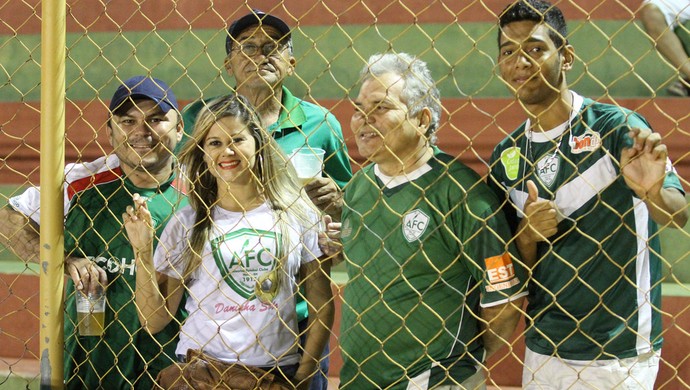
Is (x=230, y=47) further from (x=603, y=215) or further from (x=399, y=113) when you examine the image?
(x=603, y=215)

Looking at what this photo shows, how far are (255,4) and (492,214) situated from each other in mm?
2740

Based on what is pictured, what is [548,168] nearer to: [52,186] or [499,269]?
[499,269]

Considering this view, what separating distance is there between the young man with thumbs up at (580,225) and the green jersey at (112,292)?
100 cm

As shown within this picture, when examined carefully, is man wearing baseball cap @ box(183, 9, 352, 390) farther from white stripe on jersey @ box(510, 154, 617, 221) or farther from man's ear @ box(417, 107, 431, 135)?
white stripe on jersey @ box(510, 154, 617, 221)

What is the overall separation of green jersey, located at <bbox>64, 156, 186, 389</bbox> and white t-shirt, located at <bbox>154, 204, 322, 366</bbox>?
0.18 m

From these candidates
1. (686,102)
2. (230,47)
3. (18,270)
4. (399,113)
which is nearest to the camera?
(399,113)

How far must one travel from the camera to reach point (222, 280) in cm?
212

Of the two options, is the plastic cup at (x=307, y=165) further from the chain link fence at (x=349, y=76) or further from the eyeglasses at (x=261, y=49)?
the chain link fence at (x=349, y=76)

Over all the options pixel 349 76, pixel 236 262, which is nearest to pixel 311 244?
pixel 236 262

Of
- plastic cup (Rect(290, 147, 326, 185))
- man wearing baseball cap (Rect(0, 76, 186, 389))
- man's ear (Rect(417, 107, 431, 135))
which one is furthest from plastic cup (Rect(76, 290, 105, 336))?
man's ear (Rect(417, 107, 431, 135))

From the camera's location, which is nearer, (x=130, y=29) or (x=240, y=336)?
(x=240, y=336)

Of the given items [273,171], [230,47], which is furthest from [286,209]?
[230,47]

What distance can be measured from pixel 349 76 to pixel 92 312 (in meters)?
2.14

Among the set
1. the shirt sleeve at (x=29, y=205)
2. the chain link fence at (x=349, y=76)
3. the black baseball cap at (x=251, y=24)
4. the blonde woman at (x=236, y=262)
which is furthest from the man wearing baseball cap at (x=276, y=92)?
the shirt sleeve at (x=29, y=205)
